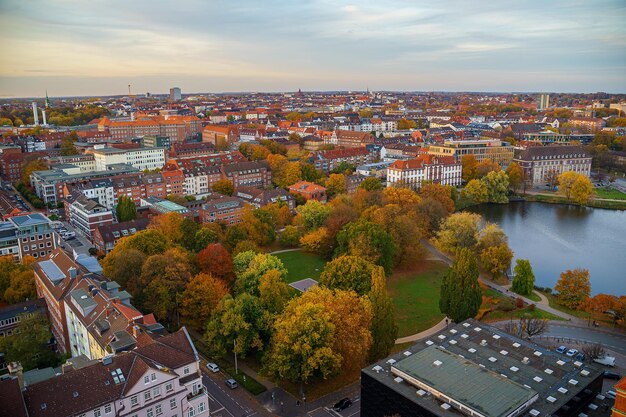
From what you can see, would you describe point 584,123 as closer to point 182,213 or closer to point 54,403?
point 182,213

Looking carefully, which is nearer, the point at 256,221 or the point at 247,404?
the point at 247,404

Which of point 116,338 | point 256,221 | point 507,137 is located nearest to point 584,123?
point 507,137

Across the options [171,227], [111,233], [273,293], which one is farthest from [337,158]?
[273,293]

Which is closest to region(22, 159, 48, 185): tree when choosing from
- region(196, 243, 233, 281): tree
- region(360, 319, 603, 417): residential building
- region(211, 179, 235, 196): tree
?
region(211, 179, 235, 196): tree

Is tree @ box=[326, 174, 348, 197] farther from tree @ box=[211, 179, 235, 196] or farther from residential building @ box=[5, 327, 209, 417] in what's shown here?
residential building @ box=[5, 327, 209, 417]

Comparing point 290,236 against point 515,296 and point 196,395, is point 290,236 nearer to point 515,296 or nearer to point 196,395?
point 515,296

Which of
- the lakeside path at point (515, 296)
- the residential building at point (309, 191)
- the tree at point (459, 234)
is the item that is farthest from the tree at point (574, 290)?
the residential building at point (309, 191)

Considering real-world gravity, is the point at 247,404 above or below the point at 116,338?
below
